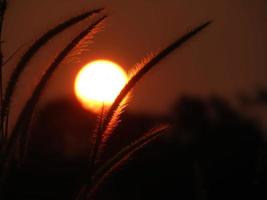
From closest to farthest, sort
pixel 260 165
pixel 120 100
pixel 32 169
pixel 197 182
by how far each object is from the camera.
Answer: pixel 197 182
pixel 120 100
pixel 260 165
pixel 32 169

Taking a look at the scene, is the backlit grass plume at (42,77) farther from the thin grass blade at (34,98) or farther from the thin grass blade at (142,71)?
the thin grass blade at (142,71)

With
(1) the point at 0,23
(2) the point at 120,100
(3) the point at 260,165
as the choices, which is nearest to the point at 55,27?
(1) the point at 0,23

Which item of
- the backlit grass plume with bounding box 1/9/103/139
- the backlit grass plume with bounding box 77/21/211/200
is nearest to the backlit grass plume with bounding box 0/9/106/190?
the backlit grass plume with bounding box 1/9/103/139

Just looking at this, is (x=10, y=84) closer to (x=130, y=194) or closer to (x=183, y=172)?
(x=130, y=194)

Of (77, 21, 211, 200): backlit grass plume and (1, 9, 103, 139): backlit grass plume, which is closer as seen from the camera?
(77, 21, 211, 200): backlit grass plume

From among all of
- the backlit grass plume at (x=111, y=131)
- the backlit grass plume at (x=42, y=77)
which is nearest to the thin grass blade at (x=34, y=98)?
the backlit grass plume at (x=42, y=77)

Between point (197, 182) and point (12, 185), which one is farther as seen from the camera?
point (12, 185)

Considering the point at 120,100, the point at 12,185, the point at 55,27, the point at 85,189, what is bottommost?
the point at 85,189

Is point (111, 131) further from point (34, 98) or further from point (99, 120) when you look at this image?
point (34, 98)

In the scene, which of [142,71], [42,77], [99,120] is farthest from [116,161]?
[42,77]

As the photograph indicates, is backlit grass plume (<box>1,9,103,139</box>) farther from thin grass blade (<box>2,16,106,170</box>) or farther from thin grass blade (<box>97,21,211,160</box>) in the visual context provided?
thin grass blade (<box>97,21,211,160</box>)

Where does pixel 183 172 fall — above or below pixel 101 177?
above
